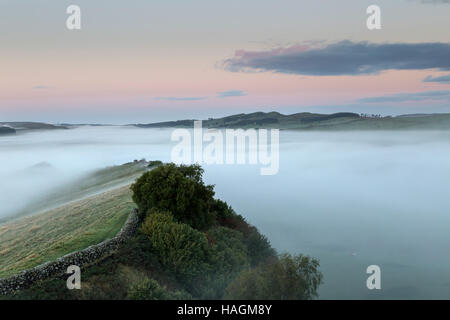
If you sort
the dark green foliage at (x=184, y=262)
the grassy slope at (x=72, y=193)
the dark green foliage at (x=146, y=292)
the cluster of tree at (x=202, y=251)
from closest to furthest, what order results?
the dark green foliage at (x=146, y=292) → the dark green foliage at (x=184, y=262) → the cluster of tree at (x=202, y=251) → the grassy slope at (x=72, y=193)

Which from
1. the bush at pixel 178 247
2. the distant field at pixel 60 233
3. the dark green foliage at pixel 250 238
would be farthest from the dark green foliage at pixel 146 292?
the dark green foliage at pixel 250 238

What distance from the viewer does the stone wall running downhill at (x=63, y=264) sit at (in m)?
21.4

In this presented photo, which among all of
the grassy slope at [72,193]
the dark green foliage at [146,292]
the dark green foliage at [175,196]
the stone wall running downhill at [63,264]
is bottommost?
the grassy slope at [72,193]

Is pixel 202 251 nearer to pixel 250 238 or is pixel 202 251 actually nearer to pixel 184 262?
pixel 184 262

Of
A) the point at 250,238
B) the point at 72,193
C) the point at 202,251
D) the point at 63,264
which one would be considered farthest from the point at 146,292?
the point at 72,193

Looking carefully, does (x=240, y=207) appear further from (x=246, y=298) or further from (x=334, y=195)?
(x=246, y=298)

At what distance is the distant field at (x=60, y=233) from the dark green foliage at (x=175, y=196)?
3542 millimetres

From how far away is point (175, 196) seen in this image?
3828cm

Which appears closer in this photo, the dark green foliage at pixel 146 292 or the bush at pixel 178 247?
the dark green foliage at pixel 146 292

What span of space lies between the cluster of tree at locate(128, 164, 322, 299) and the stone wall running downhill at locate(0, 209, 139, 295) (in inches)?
134

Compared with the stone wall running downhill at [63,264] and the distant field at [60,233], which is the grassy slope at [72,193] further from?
the stone wall running downhill at [63,264]

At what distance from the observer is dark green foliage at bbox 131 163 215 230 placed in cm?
3741

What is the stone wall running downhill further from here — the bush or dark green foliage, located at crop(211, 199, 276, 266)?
dark green foliage, located at crop(211, 199, 276, 266)

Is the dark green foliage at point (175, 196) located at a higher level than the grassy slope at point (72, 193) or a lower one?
higher
